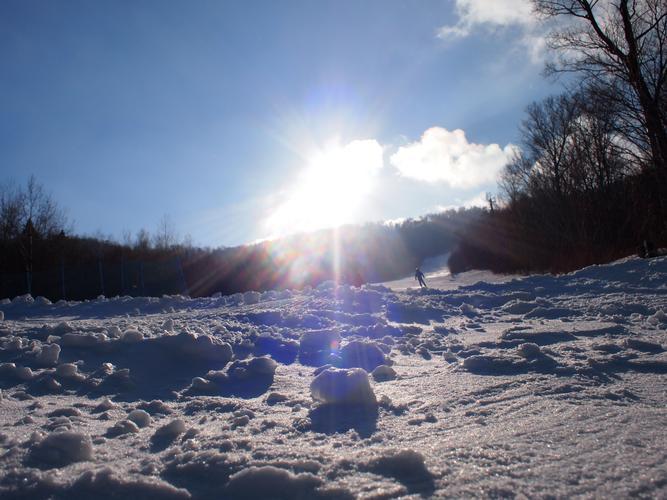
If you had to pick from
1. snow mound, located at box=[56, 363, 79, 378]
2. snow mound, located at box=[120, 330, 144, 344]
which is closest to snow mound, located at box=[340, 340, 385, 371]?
snow mound, located at box=[120, 330, 144, 344]

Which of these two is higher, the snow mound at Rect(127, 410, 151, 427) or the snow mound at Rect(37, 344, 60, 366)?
the snow mound at Rect(37, 344, 60, 366)

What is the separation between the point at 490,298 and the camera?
748cm

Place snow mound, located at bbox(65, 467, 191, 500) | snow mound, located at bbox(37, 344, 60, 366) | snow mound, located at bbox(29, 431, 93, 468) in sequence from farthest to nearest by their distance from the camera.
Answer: snow mound, located at bbox(37, 344, 60, 366), snow mound, located at bbox(29, 431, 93, 468), snow mound, located at bbox(65, 467, 191, 500)

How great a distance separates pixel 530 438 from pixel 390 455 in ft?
1.92

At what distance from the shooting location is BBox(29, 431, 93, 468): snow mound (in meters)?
1.77

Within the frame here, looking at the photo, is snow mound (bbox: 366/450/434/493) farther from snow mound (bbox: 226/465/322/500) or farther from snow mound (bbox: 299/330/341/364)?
snow mound (bbox: 299/330/341/364)

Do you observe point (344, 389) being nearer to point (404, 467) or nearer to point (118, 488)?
point (404, 467)

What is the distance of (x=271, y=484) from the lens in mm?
1583

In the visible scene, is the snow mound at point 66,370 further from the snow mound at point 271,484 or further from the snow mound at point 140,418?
the snow mound at point 271,484

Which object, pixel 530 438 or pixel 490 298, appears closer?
pixel 530 438

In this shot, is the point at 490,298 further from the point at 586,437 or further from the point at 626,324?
the point at 586,437

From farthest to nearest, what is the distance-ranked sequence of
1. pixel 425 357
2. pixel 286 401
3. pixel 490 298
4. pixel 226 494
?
pixel 490 298 < pixel 425 357 < pixel 286 401 < pixel 226 494

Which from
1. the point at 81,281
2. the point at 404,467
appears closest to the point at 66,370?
the point at 404,467

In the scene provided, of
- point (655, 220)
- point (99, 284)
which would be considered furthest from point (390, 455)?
point (655, 220)
